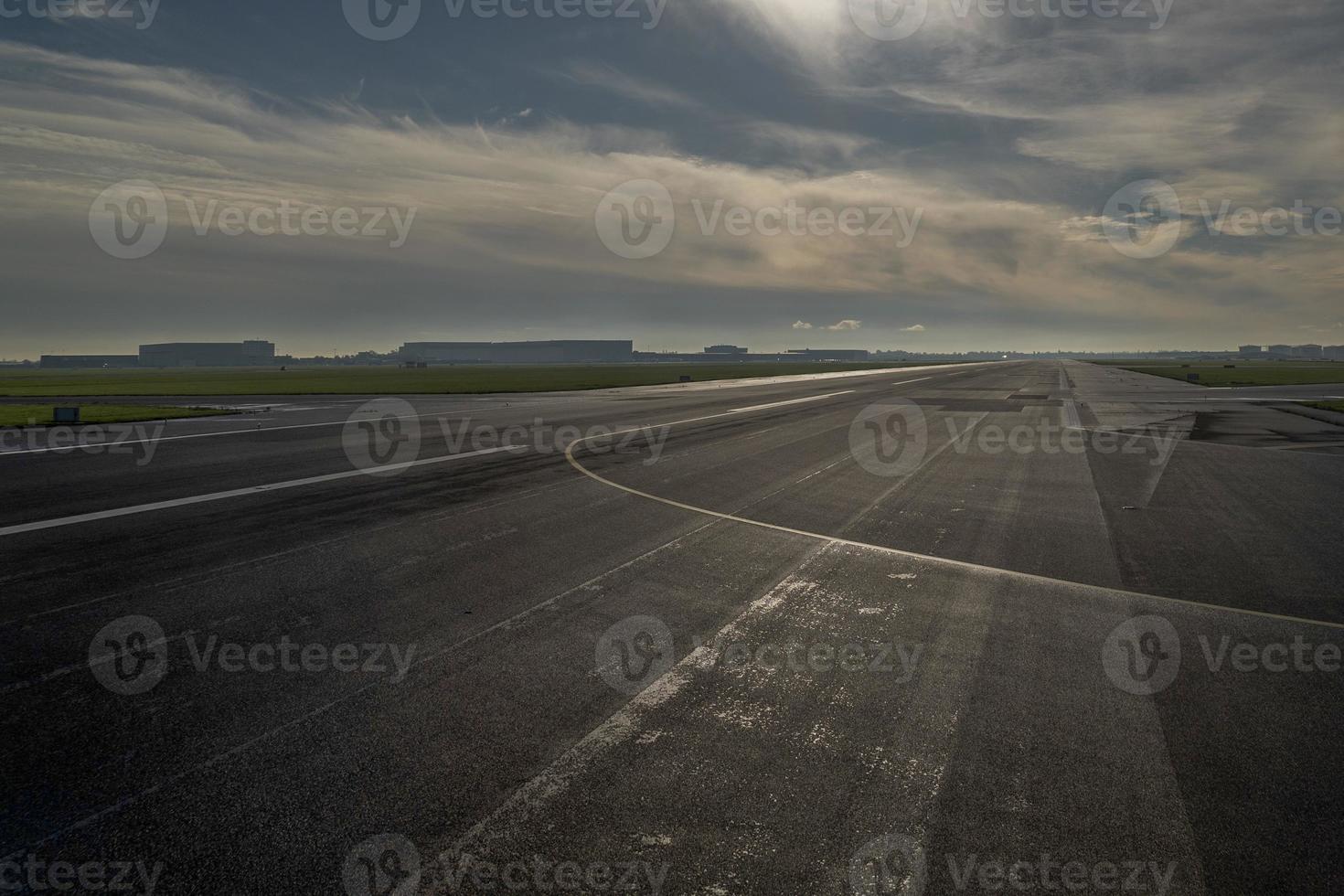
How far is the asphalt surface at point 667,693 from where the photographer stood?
296 centimetres

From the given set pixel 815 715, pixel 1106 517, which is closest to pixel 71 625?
pixel 815 715

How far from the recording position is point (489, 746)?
3744 millimetres

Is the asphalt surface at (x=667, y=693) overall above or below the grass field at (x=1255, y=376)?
below

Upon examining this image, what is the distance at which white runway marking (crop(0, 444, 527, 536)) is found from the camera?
8.52 meters

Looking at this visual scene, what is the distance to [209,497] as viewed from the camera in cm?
1034

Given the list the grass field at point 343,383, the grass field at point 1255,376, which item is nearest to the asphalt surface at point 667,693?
the grass field at point 343,383

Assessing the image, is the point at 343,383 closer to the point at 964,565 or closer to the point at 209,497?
the point at 209,497

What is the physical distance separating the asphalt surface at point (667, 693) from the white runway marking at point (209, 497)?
0.14 m

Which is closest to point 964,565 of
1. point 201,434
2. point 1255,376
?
point 201,434

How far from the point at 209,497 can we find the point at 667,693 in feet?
29.6

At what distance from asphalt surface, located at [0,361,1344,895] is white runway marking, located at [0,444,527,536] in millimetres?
143

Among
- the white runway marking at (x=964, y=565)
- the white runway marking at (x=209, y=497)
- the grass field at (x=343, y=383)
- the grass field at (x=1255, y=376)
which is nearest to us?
the white runway marking at (x=964, y=565)

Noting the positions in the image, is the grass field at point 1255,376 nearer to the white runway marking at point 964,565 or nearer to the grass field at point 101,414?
the white runway marking at point 964,565

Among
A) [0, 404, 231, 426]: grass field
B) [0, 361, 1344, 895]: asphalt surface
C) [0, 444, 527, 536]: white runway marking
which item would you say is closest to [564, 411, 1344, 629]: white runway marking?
[0, 361, 1344, 895]: asphalt surface
